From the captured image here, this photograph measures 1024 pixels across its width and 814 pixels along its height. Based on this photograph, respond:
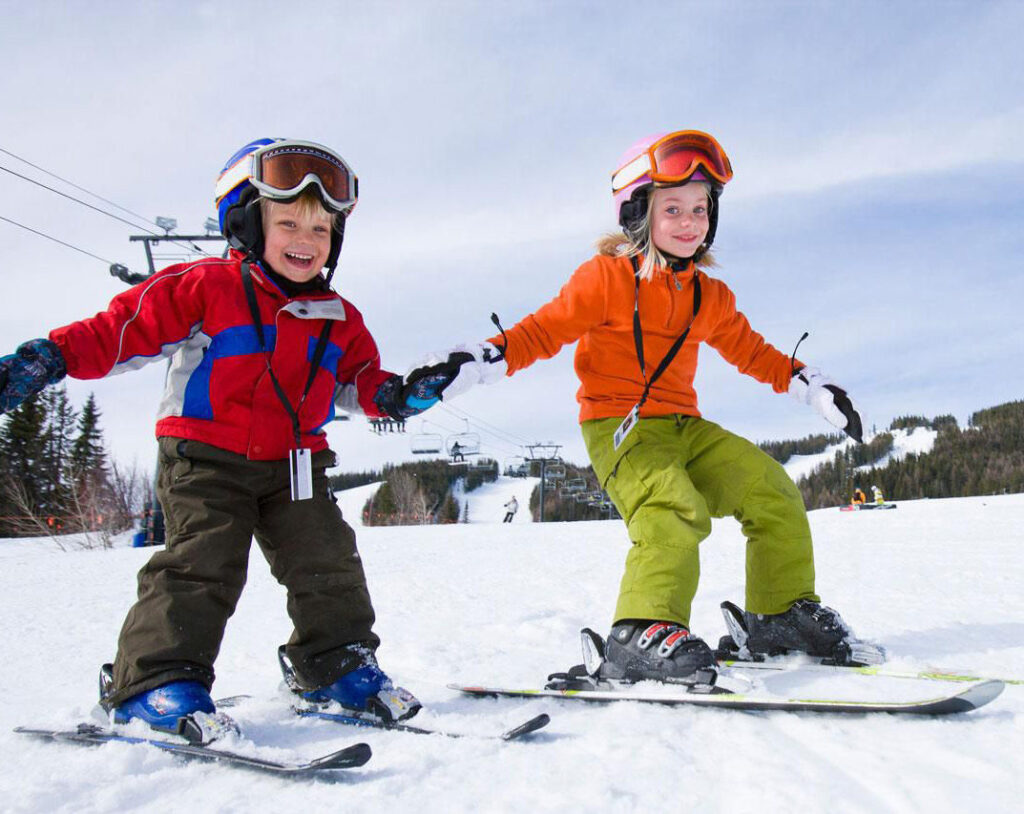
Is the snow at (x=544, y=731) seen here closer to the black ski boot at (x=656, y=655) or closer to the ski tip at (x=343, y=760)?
the ski tip at (x=343, y=760)

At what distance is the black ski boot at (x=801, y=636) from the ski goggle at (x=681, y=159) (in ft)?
5.67

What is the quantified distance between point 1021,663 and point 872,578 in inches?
96.5

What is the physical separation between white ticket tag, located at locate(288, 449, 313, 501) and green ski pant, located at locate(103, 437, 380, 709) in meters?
0.08

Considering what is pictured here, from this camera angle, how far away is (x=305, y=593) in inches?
91.4

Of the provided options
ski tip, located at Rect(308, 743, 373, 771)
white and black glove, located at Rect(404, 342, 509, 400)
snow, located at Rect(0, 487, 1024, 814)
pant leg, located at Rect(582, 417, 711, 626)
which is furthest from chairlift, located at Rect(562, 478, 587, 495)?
ski tip, located at Rect(308, 743, 373, 771)

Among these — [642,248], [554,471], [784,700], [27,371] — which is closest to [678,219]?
[642,248]

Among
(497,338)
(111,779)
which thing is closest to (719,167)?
(497,338)

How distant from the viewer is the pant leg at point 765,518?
2.68 metres

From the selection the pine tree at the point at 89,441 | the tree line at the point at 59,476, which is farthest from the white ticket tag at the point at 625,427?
the pine tree at the point at 89,441

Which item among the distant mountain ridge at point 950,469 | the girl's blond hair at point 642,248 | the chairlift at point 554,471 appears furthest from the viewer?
the distant mountain ridge at point 950,469

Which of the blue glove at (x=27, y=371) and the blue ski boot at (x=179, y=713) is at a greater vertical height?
the blue glove at (x=27, y=371)

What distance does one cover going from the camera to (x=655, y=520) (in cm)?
242

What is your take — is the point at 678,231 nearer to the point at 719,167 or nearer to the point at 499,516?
the point at 719,167

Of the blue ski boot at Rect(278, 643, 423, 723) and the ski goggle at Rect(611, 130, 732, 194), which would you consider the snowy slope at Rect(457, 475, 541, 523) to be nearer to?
the ski goggle at Rect(611, 130, 732, 194)
